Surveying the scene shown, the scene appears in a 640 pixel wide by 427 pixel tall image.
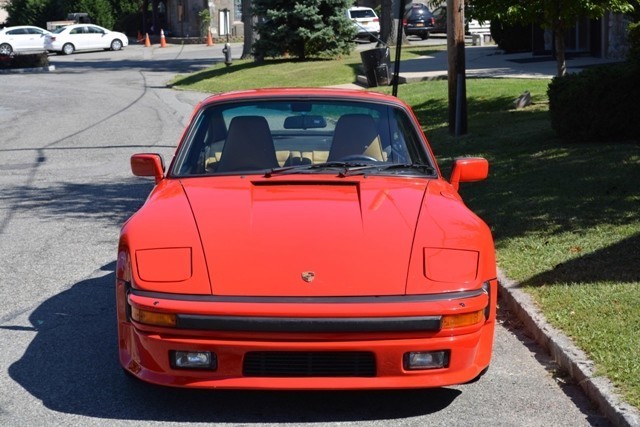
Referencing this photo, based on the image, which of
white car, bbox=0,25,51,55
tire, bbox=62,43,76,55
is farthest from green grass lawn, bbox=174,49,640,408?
tire, bbox=62,43,76,55

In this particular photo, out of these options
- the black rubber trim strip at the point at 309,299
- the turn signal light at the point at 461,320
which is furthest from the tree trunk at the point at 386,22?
the black rubber trim strip at the point at 309,299

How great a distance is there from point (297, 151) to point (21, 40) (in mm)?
50498

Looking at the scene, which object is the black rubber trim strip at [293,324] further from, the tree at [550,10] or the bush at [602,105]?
the tree at [550,10]

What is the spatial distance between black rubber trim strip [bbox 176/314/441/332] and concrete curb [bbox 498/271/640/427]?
1103mm

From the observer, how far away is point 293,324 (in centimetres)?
492

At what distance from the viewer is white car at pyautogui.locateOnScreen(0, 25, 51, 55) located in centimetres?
5434

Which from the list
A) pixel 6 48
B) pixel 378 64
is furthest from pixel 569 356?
pixel 6 48

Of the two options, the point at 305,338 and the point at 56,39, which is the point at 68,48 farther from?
the point at 305,338

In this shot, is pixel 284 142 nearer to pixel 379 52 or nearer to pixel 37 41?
pixel 379 52

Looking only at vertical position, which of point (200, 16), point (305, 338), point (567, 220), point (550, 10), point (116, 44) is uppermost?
point (200, 16)

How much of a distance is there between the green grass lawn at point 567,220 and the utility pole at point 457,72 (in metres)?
0.28

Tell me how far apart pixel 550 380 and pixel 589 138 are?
789 cm

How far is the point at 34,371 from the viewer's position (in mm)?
6047

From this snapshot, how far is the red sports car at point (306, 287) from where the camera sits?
4957 millimetres
